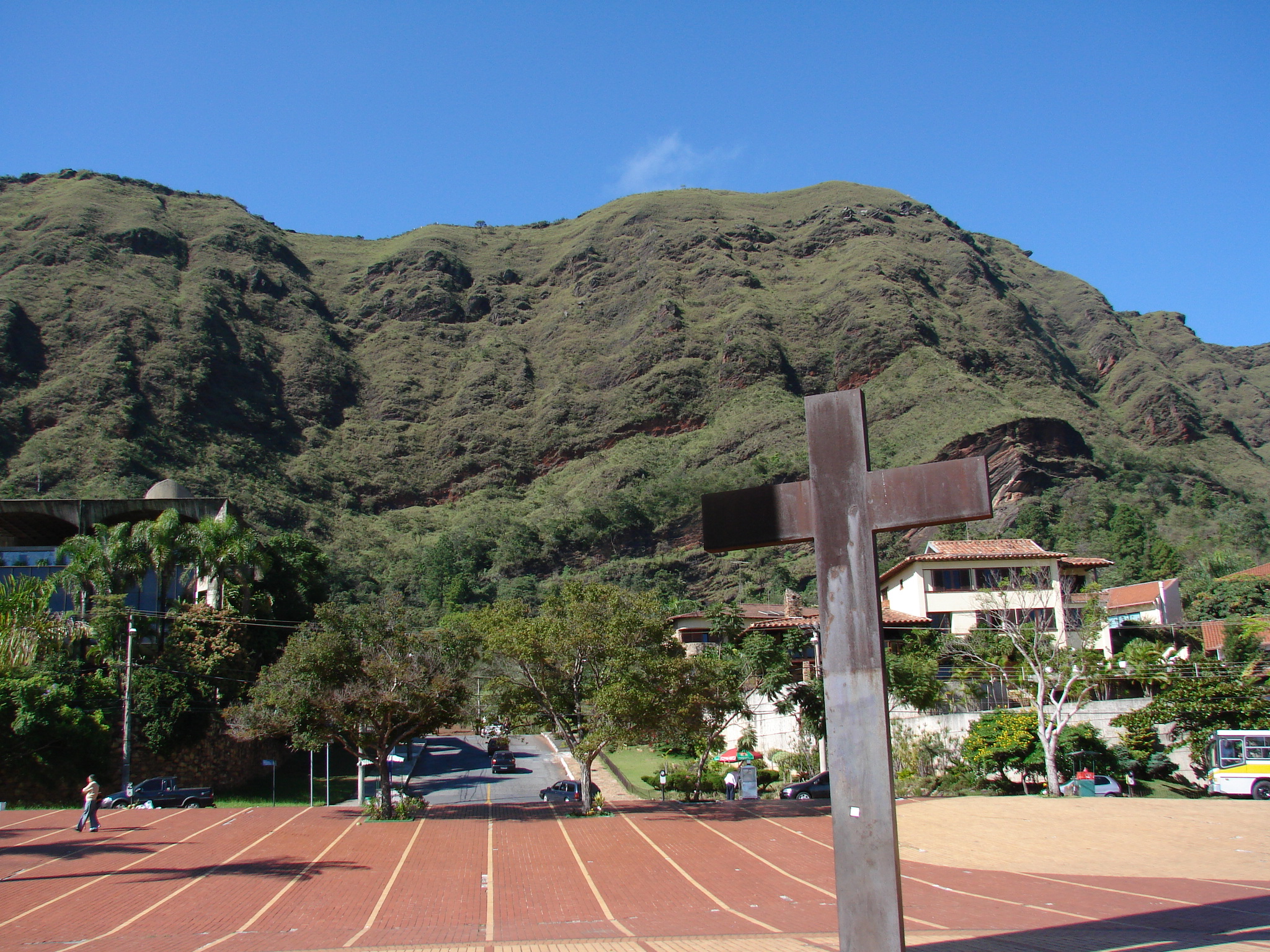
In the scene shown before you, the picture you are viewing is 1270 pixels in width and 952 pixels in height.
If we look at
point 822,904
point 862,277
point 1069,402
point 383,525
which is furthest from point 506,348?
point 822,904

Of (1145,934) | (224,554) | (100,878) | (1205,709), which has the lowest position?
(100,878)

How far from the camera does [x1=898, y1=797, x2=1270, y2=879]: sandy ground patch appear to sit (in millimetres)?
18984

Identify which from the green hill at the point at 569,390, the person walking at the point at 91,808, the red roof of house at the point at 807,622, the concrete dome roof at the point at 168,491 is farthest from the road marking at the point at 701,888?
the green hill at the point at 569,390

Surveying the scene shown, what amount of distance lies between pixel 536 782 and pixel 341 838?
2121 cm

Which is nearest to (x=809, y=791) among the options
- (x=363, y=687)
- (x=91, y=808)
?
(x=363, y=687)

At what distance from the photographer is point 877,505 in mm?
7152

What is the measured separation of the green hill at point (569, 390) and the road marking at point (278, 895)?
227 feet

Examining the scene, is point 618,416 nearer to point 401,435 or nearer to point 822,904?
point 401,435

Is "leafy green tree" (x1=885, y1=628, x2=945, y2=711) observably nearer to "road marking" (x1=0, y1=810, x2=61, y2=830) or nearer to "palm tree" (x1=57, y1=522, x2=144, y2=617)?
"road marking" (x1=0, y1=810, x2=61, y2=830)

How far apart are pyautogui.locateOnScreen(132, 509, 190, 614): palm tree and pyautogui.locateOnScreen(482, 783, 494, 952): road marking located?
1930cm

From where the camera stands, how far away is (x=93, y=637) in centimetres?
3541

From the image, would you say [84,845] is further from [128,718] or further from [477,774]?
[477,774]

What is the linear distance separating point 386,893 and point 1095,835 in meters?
16.8

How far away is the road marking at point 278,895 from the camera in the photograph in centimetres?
1386
